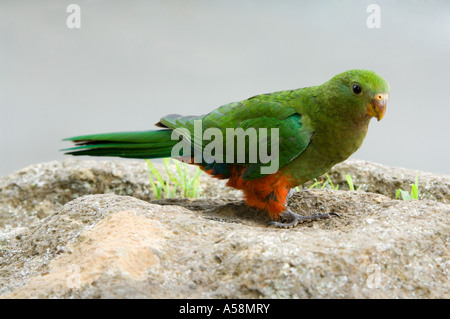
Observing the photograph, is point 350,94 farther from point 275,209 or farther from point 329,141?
point 275,209

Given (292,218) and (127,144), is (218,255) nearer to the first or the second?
(292,218)

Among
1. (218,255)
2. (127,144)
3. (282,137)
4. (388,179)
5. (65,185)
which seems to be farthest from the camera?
(65,185)

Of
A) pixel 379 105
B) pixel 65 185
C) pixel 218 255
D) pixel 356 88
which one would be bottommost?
pixel 65 185

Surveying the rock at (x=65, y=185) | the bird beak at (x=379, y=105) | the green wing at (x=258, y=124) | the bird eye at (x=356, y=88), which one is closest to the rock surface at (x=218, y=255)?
the green wing at (x=258, y=124)

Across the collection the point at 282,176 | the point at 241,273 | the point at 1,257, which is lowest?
the point at 1,257

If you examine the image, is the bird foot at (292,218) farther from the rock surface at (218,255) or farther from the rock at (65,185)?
the rock at (65,185)

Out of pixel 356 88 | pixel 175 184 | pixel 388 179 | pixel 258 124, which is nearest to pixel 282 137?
pixel 258 124

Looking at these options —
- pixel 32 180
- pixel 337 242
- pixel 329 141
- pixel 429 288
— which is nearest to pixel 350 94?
pixel 329 141
